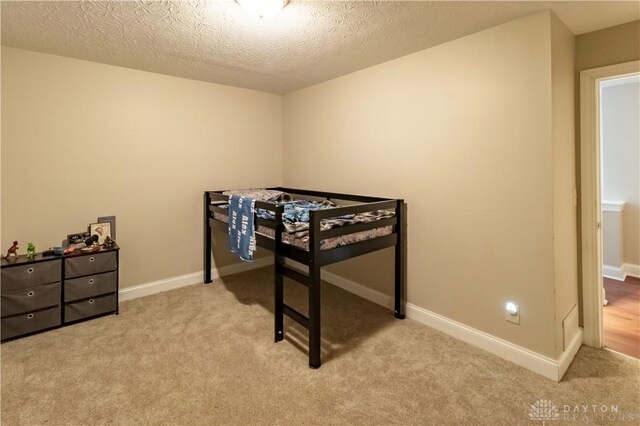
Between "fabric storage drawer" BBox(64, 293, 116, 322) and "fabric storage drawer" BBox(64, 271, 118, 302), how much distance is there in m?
0.04

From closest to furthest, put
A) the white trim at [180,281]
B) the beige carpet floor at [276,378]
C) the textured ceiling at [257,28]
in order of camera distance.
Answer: the beige carpet floor at [276,378] < the textured ceiling at [257,28] < the white trim at [180,281]

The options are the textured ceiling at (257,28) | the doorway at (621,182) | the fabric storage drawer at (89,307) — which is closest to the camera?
the textured ceiling at (257,28)

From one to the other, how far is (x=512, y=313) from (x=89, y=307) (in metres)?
3.11

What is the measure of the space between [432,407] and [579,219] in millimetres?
1639

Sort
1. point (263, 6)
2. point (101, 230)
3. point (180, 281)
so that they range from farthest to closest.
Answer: point (180, 281) < point (101, 230) < point (263, 6)

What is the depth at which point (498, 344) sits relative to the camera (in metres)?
2.09

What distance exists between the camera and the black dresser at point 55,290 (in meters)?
2.26

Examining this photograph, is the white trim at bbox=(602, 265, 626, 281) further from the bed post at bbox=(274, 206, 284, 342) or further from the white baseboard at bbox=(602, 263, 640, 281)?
the bed post at bbox=(274, 206, 284, 342)

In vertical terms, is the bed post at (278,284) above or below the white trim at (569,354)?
above

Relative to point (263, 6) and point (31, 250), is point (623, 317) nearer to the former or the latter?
point (263, 6)

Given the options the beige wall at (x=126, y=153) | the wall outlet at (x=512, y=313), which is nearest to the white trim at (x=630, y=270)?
the wall outlet at (x=512, y=313)

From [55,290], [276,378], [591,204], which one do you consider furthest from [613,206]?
[55,290]

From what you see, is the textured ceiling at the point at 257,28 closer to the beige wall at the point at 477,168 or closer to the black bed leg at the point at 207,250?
the beige wall at the point at 477,168

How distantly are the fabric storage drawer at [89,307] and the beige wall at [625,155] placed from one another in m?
5.16
